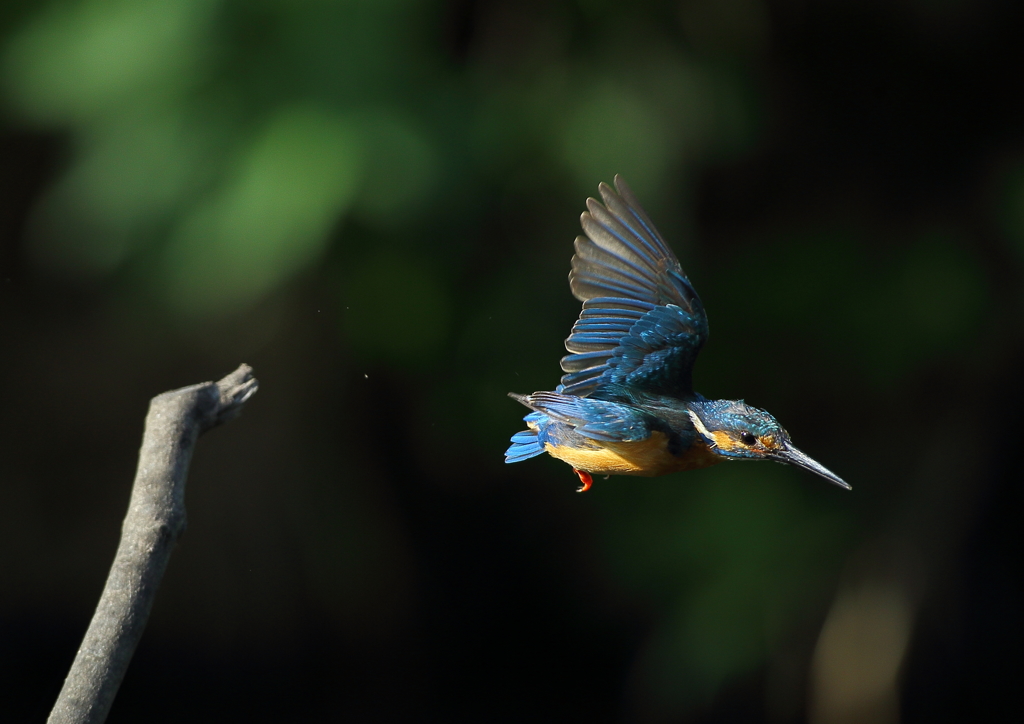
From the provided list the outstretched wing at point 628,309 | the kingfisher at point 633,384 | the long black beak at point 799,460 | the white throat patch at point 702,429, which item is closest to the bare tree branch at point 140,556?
the kingfisher at point 633,384

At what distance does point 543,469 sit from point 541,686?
1007 millimetres

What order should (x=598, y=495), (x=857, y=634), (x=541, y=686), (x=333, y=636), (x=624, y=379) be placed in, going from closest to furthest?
(x=624, y=379) < (x=857, y=634) < (x=598, y=495) < (x=333, y=636) < (x=541, y=686)

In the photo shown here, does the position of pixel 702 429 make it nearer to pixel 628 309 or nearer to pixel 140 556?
pixel 628 309

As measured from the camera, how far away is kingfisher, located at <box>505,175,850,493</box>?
4.86ft

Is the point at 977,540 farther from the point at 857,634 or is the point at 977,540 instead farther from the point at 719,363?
the point at 719,363

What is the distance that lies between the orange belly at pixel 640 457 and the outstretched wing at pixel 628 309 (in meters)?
0.17

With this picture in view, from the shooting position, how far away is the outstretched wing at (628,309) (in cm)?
175

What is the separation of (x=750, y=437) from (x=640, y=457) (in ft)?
0.54

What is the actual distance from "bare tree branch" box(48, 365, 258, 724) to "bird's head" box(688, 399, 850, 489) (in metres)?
0.77

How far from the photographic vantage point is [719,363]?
3459mm

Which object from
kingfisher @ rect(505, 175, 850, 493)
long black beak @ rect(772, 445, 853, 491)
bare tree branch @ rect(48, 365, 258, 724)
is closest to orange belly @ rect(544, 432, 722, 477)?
kingfisher @ rect(505, 175, 850, 493)

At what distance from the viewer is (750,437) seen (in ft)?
4.74

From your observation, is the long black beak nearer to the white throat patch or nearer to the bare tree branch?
the white throat patch

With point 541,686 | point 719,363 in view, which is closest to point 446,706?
point 541,686
